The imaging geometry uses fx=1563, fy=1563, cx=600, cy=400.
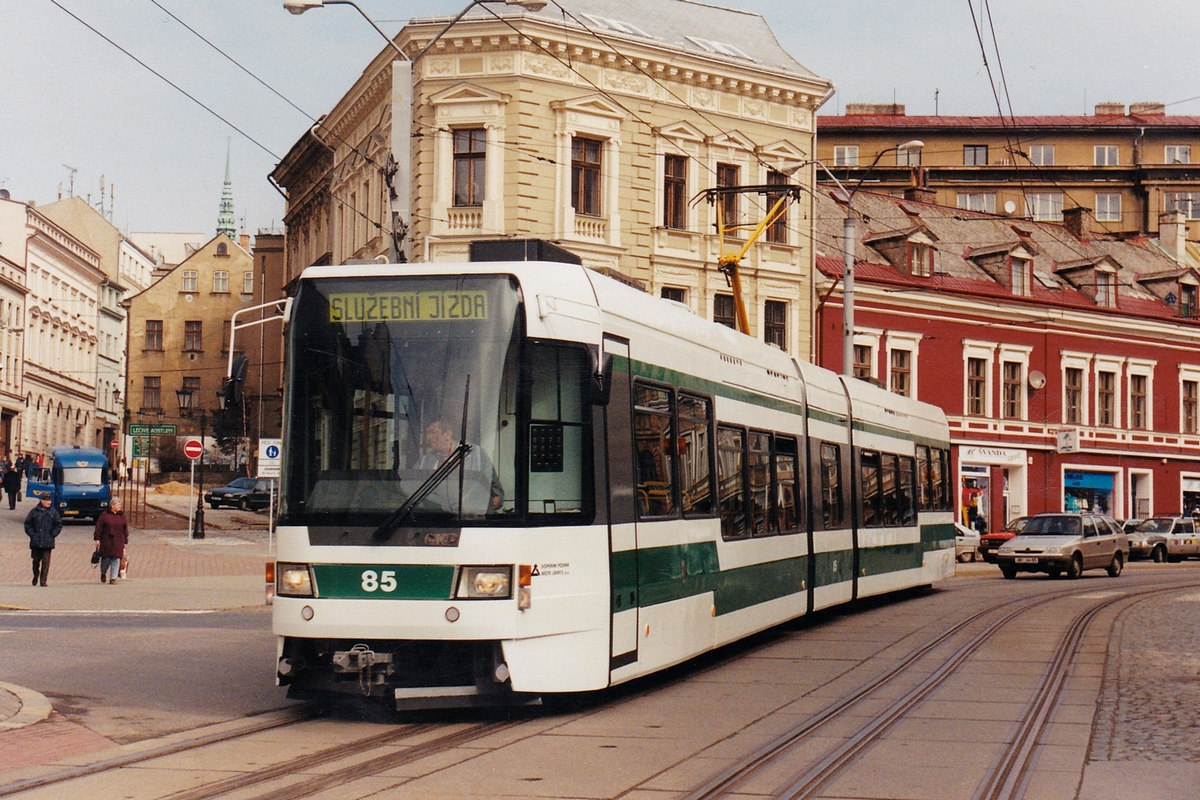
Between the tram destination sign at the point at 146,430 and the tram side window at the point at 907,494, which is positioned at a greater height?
the tram destination sign at the point at 146,430

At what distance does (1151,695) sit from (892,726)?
2.94 metres

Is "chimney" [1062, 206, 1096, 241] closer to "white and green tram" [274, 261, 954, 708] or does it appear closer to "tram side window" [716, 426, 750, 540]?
"tram side window" [716, 426, 750, 540]

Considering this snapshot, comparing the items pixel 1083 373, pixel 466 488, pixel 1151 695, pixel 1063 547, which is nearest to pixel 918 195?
pixel 1083 373

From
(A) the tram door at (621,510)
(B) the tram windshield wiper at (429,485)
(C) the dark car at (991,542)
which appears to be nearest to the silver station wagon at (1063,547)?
(C) the dark car at (991,542)

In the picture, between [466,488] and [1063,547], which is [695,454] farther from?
[1063,547]

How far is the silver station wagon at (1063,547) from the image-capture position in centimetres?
3241

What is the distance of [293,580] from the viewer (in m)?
10.4

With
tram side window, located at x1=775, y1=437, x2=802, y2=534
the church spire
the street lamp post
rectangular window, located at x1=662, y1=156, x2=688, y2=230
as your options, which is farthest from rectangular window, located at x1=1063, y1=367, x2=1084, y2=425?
the church spire

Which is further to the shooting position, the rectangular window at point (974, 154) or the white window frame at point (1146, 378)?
the rectangular window at point (974, 154)

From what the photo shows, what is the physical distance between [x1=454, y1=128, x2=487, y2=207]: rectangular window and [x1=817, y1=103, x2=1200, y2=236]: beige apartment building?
43851mm

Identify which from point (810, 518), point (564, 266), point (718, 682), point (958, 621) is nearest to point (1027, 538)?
A: point (958, 621)

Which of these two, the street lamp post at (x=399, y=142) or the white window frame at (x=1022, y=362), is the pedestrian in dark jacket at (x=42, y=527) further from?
the white window frame at (x=1022, y=362)

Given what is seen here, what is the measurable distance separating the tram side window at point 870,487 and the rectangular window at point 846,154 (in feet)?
198

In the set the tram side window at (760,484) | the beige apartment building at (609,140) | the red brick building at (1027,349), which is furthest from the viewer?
the red brick building at (1027,349)
